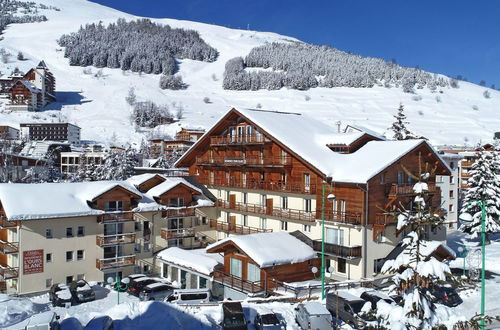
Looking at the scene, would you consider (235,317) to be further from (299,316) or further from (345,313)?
(345,313)

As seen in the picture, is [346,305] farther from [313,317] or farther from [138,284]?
[138,284]

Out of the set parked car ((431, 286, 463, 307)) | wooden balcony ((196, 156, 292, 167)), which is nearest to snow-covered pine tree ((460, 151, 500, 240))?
parked car ((431, 286, 463, 307))

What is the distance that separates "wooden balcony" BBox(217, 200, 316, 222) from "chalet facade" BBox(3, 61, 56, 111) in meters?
133

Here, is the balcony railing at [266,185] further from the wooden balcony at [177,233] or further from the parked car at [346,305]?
the parked car at [346,305]

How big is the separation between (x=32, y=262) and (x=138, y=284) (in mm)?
8173

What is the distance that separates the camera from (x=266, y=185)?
40.4m

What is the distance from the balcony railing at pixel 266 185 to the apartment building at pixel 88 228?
3.20 m

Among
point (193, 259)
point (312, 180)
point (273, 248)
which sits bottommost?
point (193, 259)

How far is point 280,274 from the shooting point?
1266 inches

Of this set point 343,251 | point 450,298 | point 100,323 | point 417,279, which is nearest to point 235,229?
point 343,251

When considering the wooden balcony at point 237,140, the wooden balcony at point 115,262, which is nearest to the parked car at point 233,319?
the wooden balcony at point 115,262

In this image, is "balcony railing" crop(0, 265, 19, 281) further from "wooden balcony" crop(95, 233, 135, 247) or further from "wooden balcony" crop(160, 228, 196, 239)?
"wooden balcony" crop(160, 228, 196, 239)

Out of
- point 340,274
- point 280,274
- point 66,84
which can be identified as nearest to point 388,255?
point 340,274

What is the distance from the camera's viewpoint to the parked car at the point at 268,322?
24.4 m
